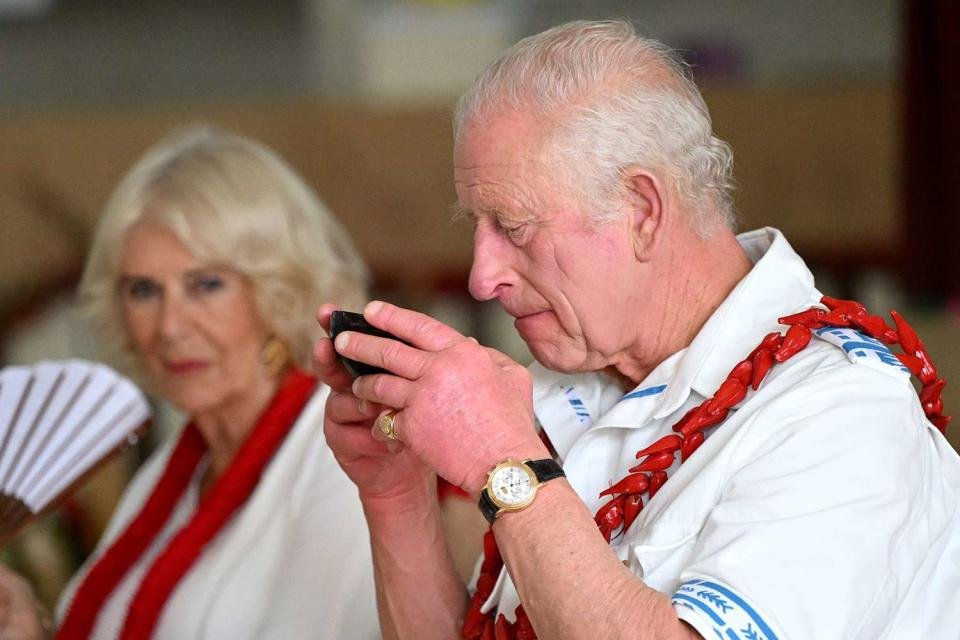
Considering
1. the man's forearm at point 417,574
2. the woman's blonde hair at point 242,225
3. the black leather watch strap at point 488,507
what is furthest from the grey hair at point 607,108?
the woman's blonde hair at point 242,225

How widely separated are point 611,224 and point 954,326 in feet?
7.69

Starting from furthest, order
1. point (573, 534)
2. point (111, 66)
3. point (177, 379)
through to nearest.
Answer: point (111, 66) < point (177, 379) < point (573, 534)

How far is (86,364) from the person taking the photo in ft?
7.40

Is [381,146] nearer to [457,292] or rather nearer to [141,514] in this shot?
[457,292]

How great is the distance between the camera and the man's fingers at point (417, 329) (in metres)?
1.46

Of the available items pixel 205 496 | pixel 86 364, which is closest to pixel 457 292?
pixel 205 496

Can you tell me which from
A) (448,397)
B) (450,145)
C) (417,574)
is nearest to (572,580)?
(448,397)

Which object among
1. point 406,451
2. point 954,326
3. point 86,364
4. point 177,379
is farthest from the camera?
point 954,326

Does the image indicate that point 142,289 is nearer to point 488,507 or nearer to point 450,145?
point 488,507

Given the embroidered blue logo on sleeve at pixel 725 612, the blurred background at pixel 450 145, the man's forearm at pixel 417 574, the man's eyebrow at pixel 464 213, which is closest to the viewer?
the embroidered blue logo on sleeve at pixel 725 612

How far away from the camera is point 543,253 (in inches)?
62.1

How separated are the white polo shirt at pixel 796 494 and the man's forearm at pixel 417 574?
0.82ft

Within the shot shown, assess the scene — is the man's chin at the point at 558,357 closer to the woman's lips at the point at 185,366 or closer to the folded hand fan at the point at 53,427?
the folded hand fan at the point at 53,427

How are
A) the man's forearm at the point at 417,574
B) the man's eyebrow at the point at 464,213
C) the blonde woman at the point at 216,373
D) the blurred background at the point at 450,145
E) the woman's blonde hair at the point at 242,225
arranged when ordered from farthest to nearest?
the blurred background at the point at 450,145, the woman's blonde hair at the point at 242,225, the blonde woman at the point at 216,373, the man's forearm at the point at 417,574, the man's eyebrow at the point at 464,213
